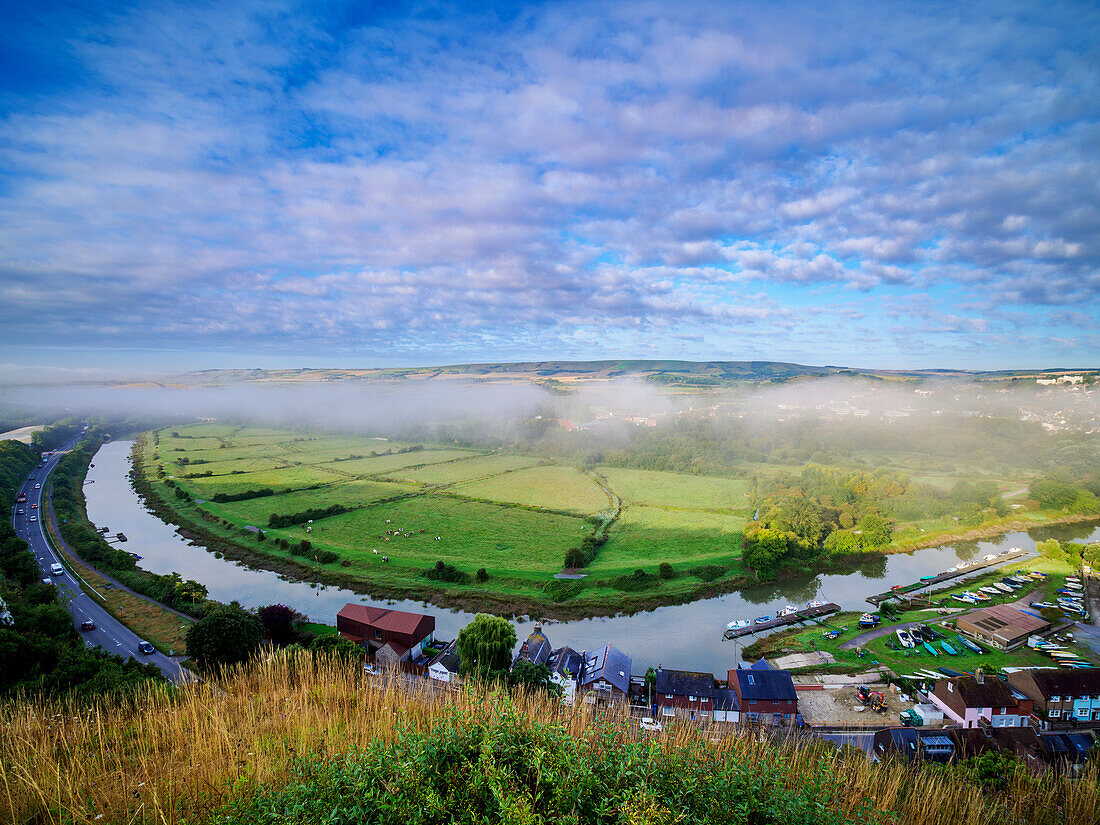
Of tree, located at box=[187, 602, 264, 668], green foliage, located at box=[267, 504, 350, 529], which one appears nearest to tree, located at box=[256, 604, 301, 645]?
tree, located at box=[187, 602, 264, 668]

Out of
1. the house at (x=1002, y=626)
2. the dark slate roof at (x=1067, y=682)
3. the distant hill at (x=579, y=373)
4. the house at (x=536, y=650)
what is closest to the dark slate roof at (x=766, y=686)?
the house at (x=536, y=650)

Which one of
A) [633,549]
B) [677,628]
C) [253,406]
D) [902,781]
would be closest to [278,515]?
[633,549]

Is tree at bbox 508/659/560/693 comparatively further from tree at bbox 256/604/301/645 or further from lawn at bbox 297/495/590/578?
lawn at bbox 297/495/590/578

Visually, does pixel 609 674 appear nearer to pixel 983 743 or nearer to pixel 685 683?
pixel 685 683

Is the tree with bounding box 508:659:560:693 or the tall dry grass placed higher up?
the tall dry grass

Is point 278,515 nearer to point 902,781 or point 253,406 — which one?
point 902,781

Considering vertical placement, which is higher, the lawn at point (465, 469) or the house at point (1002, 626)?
the lawn at point (465, 469)

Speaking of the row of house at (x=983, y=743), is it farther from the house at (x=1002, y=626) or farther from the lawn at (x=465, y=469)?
the lawn at (x=465, y=469)
